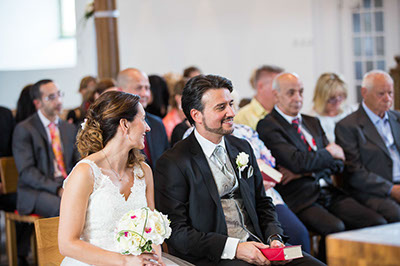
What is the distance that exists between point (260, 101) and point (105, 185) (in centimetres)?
281

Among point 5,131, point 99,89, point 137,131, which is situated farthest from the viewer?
point 5,131

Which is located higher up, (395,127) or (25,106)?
(25,106)

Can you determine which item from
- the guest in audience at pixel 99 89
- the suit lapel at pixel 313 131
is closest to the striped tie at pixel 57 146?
the guest in audience at pixel 99 89

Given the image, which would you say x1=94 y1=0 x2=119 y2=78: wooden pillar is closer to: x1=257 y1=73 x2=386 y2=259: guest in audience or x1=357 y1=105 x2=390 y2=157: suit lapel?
x1=257 y1=73 x2=386 y2=259: guest in audience

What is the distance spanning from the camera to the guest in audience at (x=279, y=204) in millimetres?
3672

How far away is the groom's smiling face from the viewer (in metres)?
3.03

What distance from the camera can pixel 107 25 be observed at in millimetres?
6762

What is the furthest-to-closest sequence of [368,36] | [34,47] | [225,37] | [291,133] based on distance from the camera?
[225,37], [368,36], [34,47], [291,133]

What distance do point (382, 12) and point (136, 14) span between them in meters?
4.59

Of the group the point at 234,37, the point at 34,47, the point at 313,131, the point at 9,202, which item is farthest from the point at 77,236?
the point at 234,37

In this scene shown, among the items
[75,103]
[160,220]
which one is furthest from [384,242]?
[75,103]

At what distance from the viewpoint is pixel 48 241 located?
2621mm

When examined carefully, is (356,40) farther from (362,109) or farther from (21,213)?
(21,213)

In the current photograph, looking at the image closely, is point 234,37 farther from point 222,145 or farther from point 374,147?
point 222,145
